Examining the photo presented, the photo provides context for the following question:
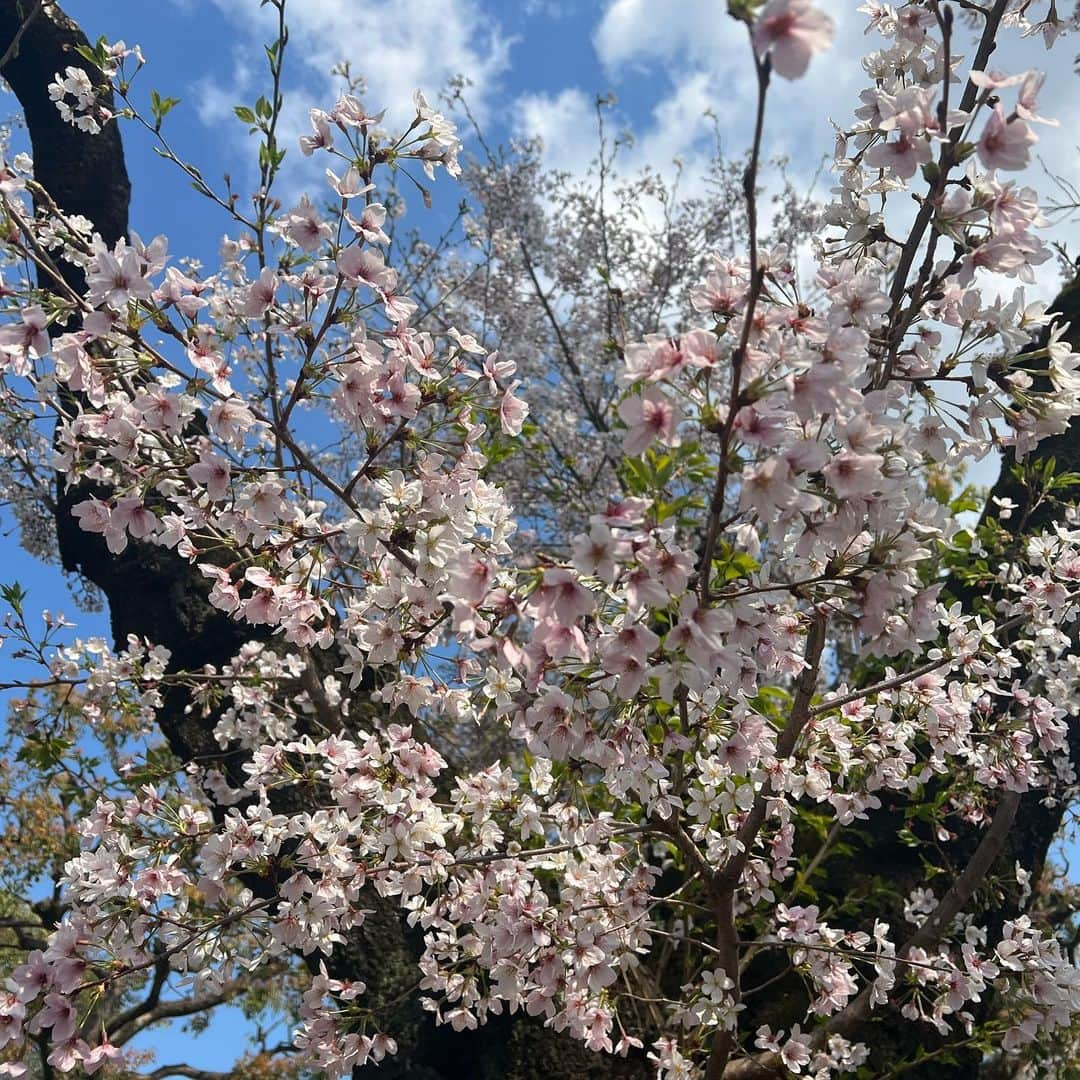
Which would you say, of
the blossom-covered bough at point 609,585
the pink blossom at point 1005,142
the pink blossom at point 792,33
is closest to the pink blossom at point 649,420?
the blossom-covered bough at point 609,585

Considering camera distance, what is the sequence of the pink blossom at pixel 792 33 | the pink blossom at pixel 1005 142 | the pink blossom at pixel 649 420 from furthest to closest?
the pink blossom at pixel 1005 142
the pink blossom at pixel 649 420
the pink blossom at pixel 792 33

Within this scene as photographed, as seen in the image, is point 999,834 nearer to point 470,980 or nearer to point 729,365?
point 470,980

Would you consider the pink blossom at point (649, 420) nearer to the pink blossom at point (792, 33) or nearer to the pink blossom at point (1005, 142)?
the pink blossom at point (792, 33)

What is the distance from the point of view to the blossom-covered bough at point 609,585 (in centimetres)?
154

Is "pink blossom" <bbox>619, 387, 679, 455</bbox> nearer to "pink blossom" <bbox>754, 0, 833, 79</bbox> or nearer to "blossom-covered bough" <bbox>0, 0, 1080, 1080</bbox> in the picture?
"blossom-covered bough" <bbox>0, 0, 1080, 1080</bbox>

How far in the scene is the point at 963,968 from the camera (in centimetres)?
303

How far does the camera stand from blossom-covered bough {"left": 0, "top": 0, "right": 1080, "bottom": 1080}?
5.07 ft

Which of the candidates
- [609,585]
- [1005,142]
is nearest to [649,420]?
[609,585]

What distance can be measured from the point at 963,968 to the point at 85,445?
3128 millimetres

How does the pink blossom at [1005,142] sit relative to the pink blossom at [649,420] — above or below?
above

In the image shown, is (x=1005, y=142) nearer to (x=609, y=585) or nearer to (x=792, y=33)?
(x=792, y=33)

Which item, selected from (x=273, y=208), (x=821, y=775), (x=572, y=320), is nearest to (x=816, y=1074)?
(x=821, y=775)

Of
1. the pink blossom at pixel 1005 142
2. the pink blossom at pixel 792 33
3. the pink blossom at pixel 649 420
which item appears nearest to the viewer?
the pink blossom at pixel 792 33

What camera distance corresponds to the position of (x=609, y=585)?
1611 mm
